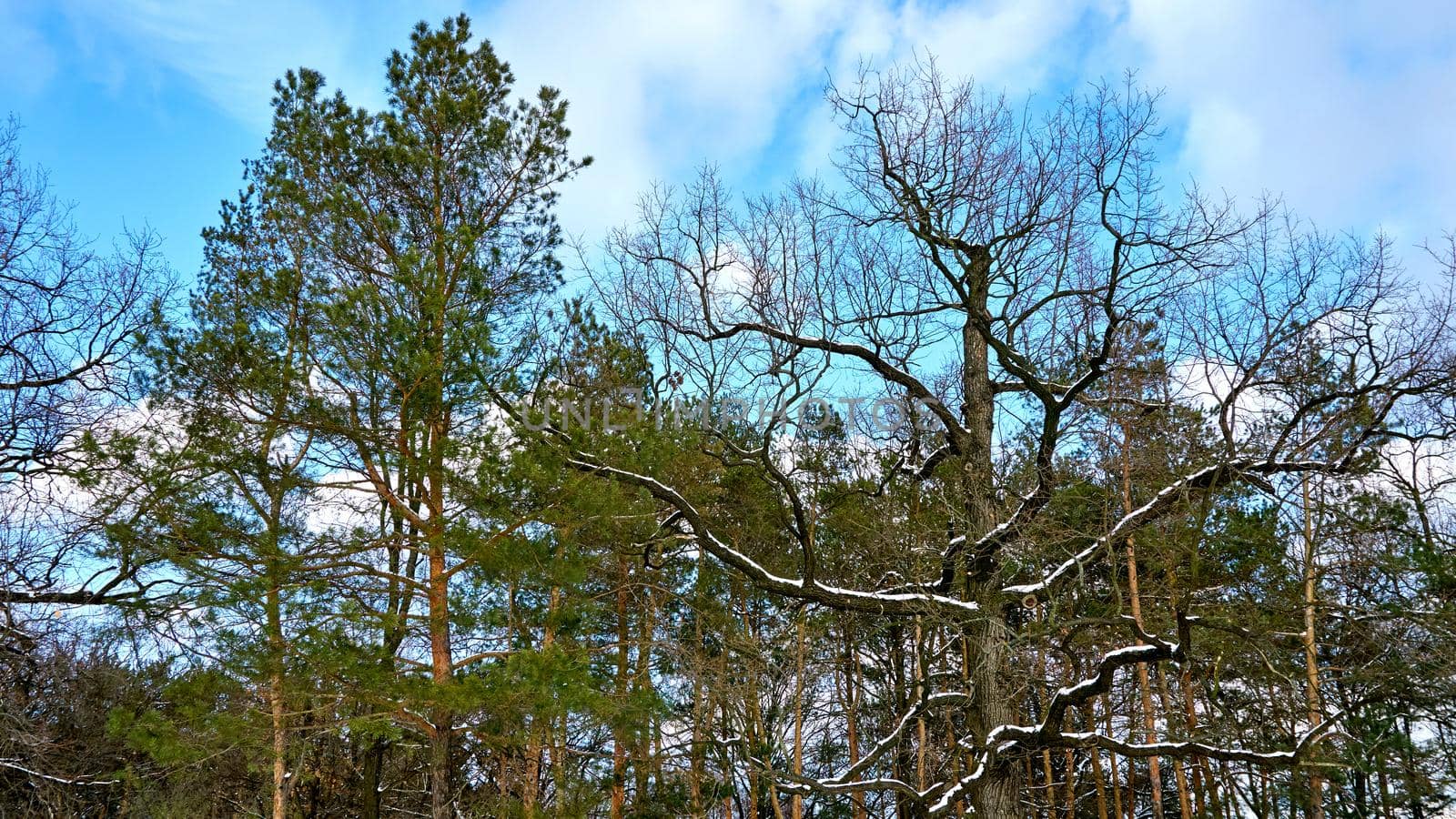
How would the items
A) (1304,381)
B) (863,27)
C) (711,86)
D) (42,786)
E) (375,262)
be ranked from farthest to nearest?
1. (42,786)
2. (711,86)
3. (375,262)
4. (863,27)
5. (1304,381)

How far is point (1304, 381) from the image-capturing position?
9203mm

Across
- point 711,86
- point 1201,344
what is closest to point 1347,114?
point 1201,344

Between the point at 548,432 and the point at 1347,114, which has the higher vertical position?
the point at 1347,114

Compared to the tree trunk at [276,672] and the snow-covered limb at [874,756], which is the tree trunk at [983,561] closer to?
the snow-covered limb at [874,756]

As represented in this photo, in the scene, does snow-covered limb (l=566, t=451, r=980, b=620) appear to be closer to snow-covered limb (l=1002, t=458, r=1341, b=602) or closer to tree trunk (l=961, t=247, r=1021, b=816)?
tree trunk (l=961, t=247, r=1021, b=816)

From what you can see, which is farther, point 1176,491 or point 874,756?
point 874,756

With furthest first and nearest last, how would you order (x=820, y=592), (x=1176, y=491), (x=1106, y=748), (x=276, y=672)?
(x=276, y=672), (x=820, y=592), (x=1106, y=748), (x=1176, y=491)

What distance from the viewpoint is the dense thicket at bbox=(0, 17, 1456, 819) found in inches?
351

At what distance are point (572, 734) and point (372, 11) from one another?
9.41 metres

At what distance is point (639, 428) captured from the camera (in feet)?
33.3

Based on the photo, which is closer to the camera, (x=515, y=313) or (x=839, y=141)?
Result: (x=839, y=141)

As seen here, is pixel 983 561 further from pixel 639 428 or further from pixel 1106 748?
pixel 639 428

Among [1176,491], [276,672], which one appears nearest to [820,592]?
[1176,491]

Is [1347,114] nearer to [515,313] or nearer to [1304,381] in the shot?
[1304,381]
